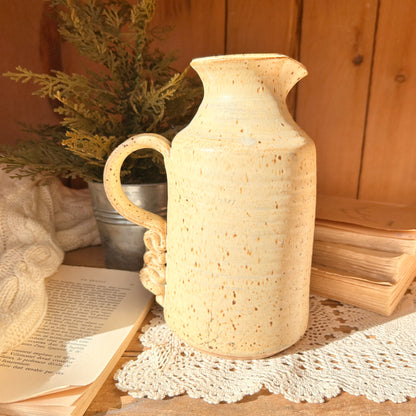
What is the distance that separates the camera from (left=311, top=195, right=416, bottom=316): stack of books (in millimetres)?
630

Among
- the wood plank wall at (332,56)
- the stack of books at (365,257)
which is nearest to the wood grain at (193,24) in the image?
the wood plank wall at (332,56)

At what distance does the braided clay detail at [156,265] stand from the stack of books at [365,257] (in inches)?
10.9

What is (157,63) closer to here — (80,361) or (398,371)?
(80,361)

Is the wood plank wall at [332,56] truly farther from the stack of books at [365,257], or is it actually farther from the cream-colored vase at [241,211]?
the cream-colored vase at [241,211]

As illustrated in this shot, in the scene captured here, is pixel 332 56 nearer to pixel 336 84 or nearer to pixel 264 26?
pixel 336 84

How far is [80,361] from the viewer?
1.64 ft

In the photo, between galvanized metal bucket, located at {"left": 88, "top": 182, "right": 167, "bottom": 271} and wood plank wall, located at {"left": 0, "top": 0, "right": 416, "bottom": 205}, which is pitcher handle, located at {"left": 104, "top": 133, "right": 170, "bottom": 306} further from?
wood plank wall, located at {"left": 0, "top": 0, "right": 416, "bottom": 205}

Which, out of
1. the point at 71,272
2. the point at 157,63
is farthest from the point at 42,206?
the point at 157,63

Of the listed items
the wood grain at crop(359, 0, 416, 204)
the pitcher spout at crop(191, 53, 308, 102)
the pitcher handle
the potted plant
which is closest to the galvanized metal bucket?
the potted plant

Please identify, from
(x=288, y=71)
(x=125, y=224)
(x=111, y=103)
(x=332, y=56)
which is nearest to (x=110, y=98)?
(x=111, y=103)

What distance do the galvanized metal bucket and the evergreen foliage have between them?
0.04 metres

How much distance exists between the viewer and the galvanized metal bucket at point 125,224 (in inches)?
27.5

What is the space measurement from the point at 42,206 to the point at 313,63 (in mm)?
653

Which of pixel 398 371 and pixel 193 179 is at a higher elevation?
pixel 193 179
